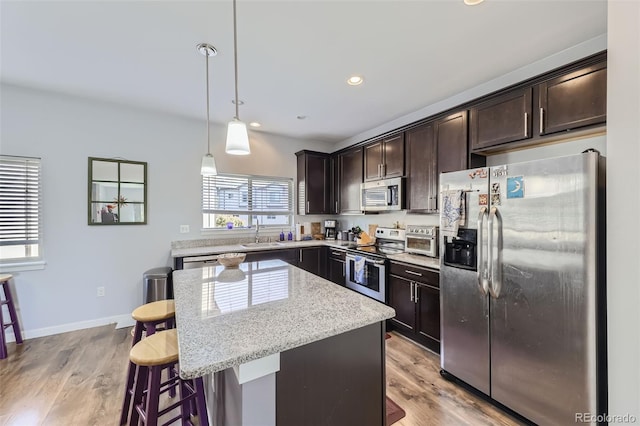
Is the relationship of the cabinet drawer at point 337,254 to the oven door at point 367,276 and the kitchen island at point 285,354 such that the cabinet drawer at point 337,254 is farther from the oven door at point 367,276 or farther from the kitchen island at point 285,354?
the kitchen island at point 285,354

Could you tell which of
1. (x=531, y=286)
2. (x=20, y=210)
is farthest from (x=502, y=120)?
(x=20, y=210)

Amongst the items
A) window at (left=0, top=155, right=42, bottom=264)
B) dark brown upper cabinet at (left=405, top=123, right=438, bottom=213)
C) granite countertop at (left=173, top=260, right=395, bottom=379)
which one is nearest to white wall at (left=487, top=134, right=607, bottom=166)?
dark brown upper cabinet at (left=405, top=123, right=438, bottom=213)

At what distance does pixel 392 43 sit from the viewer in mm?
2035

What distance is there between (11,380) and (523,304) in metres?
4.04

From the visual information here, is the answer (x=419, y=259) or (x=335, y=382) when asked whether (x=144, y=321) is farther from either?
(x=419, y=259)

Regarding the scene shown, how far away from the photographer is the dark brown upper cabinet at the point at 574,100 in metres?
1.80

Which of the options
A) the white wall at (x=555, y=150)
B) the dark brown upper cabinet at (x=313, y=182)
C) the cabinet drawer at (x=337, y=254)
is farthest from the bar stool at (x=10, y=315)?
the white wall at (x=555, y=150)

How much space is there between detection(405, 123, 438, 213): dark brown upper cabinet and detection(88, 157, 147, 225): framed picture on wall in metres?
3.46

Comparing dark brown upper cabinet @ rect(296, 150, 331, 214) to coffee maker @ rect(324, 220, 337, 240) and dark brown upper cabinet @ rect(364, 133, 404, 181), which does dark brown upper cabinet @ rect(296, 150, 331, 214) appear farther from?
dark brown upper cabinet @ rect(364, 133, 404, 181)

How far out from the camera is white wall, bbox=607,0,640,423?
2.89 feet

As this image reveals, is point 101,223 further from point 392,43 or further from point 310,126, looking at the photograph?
point 392,43

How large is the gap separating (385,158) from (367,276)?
1.63 metres

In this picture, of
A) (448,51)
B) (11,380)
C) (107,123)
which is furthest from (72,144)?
(448,51)

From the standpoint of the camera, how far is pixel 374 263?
10.4ft
